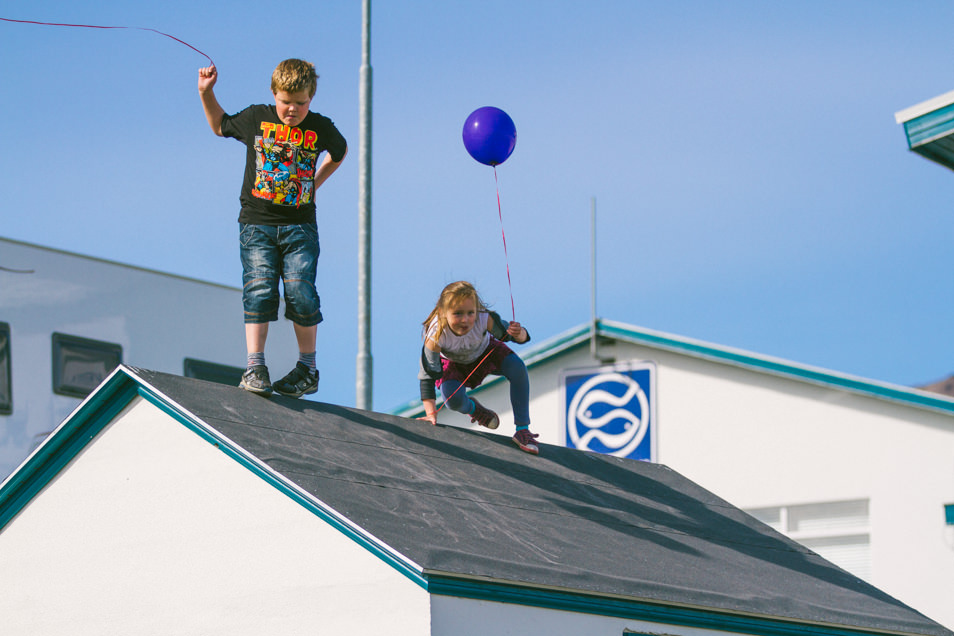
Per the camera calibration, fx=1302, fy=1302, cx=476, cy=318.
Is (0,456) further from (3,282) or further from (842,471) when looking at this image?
(842,471)

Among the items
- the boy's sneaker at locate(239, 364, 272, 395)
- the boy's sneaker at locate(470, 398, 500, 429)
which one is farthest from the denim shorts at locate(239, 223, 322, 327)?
the boy's sneaker at locate(470, 398, 500, 429)

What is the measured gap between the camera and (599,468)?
11.1 m

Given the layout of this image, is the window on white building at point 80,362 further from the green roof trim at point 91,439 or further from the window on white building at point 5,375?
the green roof trim at point 91,439

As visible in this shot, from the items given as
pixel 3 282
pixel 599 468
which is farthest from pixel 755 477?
pixel 3 282

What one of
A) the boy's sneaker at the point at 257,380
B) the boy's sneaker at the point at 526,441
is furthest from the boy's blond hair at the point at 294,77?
the boy's sneaker at the point at 526,441

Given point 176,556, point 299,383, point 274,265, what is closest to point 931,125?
point 274,265

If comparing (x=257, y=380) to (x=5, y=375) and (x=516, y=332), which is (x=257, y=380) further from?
(x=5, y=375)

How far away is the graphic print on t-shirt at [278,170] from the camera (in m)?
8.79

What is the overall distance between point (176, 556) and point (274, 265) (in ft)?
6.68

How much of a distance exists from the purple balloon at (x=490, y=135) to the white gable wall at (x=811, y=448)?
26.5 ft

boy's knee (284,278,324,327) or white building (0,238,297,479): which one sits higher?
white building (0,238,297,479)

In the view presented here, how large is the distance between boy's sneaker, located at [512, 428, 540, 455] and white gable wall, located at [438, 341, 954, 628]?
6.85 meters

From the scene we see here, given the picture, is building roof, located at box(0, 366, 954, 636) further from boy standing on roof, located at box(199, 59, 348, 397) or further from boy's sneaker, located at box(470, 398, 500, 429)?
boy standing on roof, located at box(199, 59, 348, 397)

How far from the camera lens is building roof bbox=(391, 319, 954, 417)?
623 inches
